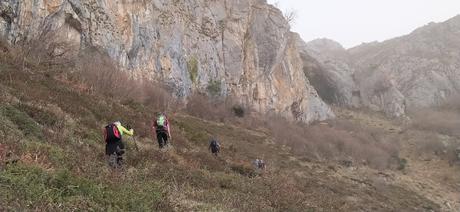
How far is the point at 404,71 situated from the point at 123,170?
337 feet

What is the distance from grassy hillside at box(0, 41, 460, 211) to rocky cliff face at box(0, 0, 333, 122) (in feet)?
18.2

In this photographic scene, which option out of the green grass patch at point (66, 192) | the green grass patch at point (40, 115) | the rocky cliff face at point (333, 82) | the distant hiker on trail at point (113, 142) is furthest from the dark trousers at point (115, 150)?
the rocky cliff face at point (333, 82)

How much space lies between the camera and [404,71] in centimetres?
10731

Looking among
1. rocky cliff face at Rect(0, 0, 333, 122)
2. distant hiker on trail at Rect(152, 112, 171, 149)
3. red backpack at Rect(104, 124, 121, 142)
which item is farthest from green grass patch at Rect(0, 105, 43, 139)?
rocky cliff face at Rect(0, 0, 333, 122)

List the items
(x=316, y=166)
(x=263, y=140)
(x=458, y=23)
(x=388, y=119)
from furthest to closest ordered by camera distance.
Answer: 1. (x=458, y=23)
2. (x=388, y=119)
3. (x=263, y=140)
4. (x=316, y=166)

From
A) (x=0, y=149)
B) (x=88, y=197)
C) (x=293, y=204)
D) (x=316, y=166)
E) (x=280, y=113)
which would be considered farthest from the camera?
(x=280, y=113)

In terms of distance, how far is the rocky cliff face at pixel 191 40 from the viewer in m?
31.8

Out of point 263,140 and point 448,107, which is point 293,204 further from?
point 448,107

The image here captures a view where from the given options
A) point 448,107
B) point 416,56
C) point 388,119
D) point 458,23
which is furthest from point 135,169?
point 458,23

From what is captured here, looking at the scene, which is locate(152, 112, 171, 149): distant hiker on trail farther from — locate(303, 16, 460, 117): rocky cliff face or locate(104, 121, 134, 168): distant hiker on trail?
locate(303, 16, 460, 117): rocky cliff face

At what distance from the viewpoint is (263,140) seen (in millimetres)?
42875

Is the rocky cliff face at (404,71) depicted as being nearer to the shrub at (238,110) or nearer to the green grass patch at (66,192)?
the shrub at (238,110)

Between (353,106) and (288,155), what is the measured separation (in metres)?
51.5

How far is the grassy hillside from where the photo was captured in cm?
855
